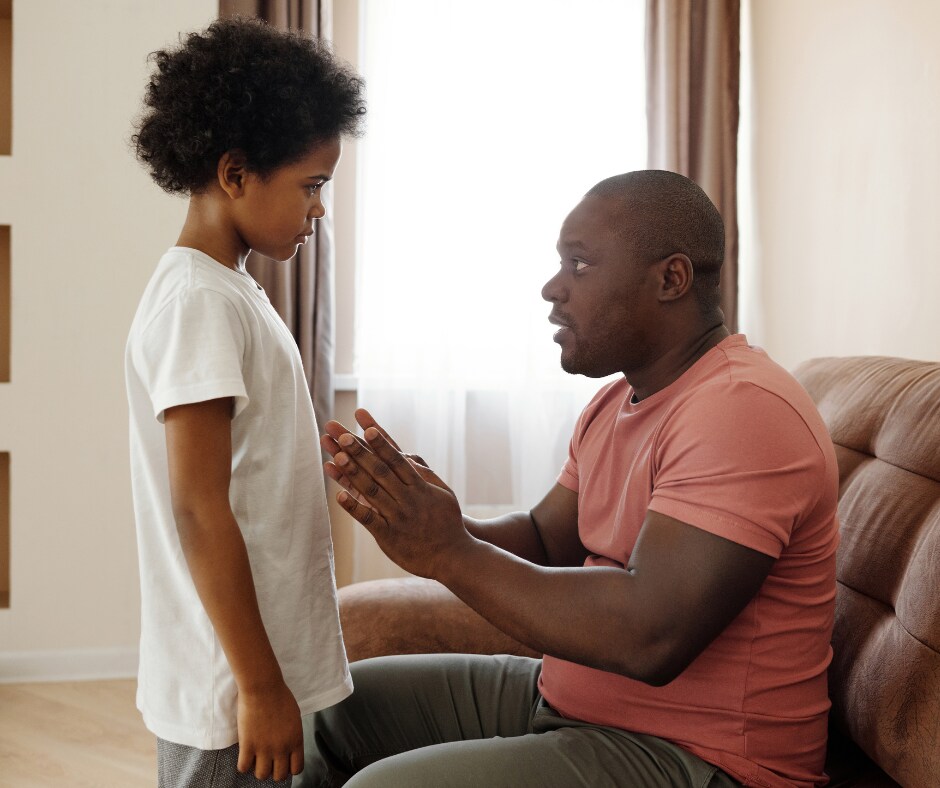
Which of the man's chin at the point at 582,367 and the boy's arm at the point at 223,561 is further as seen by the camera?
the man's chin at the point at 582,367

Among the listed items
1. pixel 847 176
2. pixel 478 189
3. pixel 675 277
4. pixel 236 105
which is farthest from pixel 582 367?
pixel 478 189

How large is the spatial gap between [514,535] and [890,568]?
57 centimetres

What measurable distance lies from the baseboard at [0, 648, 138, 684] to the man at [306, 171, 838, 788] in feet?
5.29

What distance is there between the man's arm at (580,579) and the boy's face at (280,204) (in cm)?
32

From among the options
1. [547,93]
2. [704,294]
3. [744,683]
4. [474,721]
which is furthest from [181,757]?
[547,93]

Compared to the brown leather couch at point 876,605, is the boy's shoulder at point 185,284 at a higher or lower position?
higher

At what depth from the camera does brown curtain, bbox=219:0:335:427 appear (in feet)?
9.42

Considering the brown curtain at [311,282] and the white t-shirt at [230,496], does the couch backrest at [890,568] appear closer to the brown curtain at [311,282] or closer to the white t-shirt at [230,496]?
the white t-shirt at [230,496]

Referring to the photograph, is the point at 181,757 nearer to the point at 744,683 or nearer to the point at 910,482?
the point at 744,683

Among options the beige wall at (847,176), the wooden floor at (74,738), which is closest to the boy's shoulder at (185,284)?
the wooden floor at (74,738)

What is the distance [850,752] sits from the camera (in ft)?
4.22

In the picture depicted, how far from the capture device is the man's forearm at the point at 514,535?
4.90 feet

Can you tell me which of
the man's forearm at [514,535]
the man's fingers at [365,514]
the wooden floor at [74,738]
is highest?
the man's fingers at [365,514]

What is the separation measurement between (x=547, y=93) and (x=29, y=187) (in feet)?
5.52
